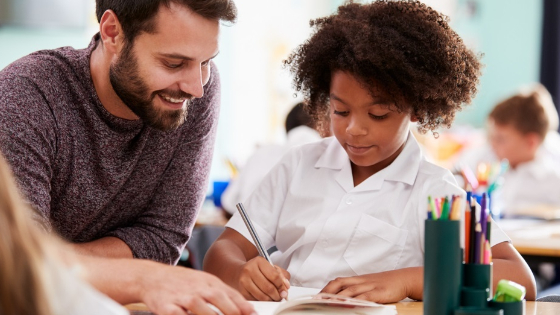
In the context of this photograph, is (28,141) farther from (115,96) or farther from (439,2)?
(439,2)

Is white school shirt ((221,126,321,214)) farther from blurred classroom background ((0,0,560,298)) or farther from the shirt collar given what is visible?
blurred classroom background ((0,0,560,298))

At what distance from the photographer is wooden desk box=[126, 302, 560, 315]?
3.91 feet

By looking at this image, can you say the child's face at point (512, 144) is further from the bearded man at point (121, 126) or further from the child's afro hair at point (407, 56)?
the bearded man at point (121, 126)

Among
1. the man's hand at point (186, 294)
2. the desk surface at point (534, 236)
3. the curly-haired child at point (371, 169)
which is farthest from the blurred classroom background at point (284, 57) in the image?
the man's hand at point (186, 294)

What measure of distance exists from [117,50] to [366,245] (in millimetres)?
665

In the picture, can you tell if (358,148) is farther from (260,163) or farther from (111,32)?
(260,163)

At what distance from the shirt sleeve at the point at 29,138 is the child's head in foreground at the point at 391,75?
0.59 meters

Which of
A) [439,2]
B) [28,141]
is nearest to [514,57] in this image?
[439,2]

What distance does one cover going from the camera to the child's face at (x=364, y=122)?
148 centimetres

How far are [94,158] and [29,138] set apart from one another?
175 mm

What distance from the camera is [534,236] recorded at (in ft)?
8.84

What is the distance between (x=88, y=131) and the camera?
5.01ft

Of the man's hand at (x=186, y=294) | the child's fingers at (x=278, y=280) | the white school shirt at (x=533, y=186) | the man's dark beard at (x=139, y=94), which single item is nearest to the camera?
the man's hand at (x=186, y=294)

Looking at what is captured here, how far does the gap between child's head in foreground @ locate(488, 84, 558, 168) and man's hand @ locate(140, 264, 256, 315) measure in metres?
3.26
